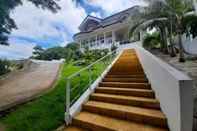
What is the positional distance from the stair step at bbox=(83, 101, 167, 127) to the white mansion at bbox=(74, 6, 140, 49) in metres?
14.7

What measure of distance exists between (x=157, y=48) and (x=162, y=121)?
11.1 meters

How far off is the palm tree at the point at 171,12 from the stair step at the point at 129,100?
6466 millimetres

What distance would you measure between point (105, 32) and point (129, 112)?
18.9 m

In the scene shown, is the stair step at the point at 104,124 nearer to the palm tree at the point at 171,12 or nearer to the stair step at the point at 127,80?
the stair step at the point at 127,80

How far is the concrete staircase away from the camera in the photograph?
144 inches

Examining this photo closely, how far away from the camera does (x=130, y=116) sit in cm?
398

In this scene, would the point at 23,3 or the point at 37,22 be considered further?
the point at 37,22

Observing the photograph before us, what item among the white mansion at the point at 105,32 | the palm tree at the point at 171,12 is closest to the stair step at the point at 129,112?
the palm tree at the point at 171,12

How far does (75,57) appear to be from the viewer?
16.9m

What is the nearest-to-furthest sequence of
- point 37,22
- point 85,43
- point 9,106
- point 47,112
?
point 47,112 < point 9,106 < point 37,22 < point 85,43

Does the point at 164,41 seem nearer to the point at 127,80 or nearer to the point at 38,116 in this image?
the point at 127,80

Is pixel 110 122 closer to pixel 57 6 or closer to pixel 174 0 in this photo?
pixel 57 6

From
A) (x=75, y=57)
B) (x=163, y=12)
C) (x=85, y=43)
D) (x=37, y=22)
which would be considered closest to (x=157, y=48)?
(x=163, y=12)

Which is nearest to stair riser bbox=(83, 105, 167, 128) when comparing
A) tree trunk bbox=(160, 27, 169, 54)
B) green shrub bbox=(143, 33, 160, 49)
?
tree trunk bbox=(160, 27, 169, 54)
